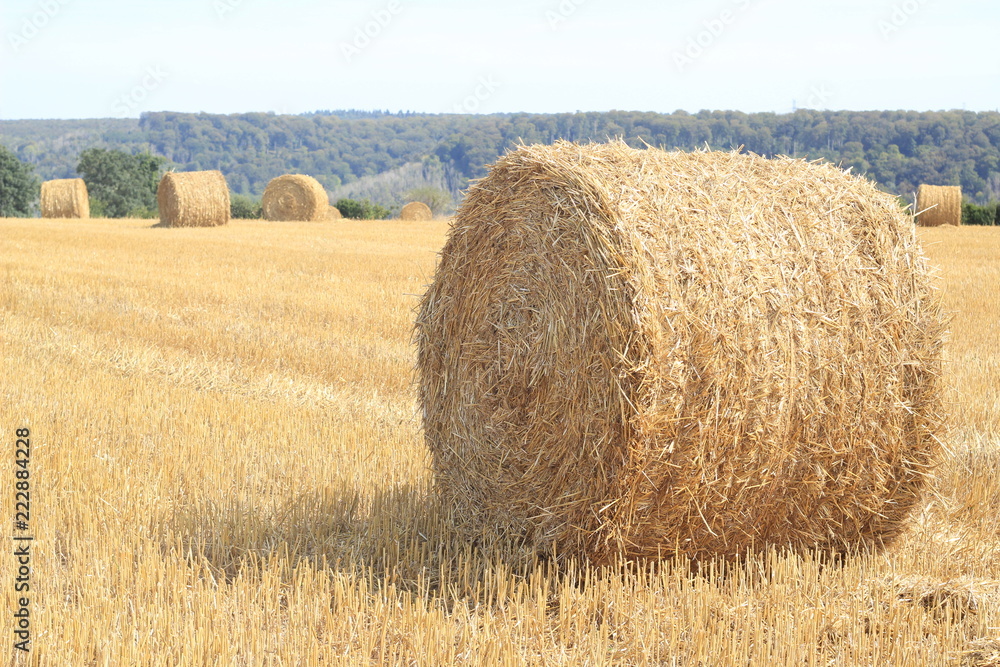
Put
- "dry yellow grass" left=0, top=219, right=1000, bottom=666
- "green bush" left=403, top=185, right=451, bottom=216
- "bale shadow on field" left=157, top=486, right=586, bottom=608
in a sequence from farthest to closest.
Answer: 1. "green bush" left=403, top=185, right=451, bottom=216
2. "bale shadow on field" left=157, top=486, right=586, bottom=608
3. "dry yellow grass" left=0, top=219, right=1000, bottom=666

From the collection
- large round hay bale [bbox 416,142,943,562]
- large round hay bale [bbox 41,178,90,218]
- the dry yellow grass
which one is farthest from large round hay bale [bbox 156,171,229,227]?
large round hay bale [bbox 416,142,943,562]

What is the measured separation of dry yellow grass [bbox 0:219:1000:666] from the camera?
3693mm

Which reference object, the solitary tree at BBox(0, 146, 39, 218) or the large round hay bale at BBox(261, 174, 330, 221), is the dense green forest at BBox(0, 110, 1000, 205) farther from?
the solitary tree at BBox(0, 146, 39, 218)

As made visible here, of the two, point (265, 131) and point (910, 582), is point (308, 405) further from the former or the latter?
point (265, 131)

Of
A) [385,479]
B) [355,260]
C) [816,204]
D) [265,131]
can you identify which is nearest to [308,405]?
[385,479]

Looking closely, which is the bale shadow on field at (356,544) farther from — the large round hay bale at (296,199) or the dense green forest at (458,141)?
the large round hay bale at (296,199)

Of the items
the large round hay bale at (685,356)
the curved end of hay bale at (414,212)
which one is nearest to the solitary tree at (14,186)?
the curved end of hay bale at (414,212)

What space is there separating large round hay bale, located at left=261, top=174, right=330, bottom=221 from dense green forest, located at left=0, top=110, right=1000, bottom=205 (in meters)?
6.01

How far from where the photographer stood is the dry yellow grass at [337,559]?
3.69m

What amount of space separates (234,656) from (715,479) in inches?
86.4

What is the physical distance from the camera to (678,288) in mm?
4141

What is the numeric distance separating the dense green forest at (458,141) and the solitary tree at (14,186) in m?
7.02

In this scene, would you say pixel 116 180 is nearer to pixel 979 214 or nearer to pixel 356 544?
pixel 979 214

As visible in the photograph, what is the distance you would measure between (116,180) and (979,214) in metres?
48.4
